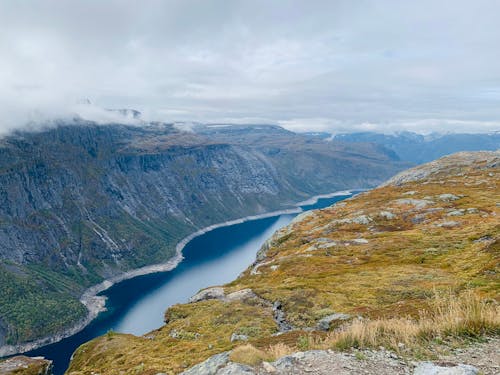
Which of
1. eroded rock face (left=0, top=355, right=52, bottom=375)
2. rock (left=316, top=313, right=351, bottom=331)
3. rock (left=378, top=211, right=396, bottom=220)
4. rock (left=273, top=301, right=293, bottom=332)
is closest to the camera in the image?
rock (left=316, top=313, right=351, bottom=331)

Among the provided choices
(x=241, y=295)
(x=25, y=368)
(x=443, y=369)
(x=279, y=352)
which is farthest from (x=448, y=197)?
(x=25, y=368)

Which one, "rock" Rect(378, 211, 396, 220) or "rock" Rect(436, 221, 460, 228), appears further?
"rock" Rect(378, 211, 396, 220)

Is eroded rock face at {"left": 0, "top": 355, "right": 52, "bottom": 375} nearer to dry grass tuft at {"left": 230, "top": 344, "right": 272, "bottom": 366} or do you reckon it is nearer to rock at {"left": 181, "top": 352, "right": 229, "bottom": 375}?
rock at {"left": 181, "top": 352, "right": 229, "bottom": 375}

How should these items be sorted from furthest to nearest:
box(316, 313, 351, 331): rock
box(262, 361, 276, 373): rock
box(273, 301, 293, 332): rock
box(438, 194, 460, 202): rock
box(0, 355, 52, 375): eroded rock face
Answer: box(438, 194, 460, 202): rock
box(0, 355, 52, 375): eroded rock face
box(273, 301, 293, 332): rock
box(316, 313, 351, 331): rock
box(262, 361, 276, 373): rock

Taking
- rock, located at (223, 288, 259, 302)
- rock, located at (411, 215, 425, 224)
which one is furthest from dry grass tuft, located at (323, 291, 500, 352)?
rock, located at (411, 215, 425, 224)

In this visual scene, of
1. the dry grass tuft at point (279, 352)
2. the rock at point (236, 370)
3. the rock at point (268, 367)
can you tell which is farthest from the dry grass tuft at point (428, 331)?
the rock at point (236, 370)

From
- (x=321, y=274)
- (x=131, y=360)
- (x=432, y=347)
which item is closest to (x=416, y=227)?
(x=321, y=274)
